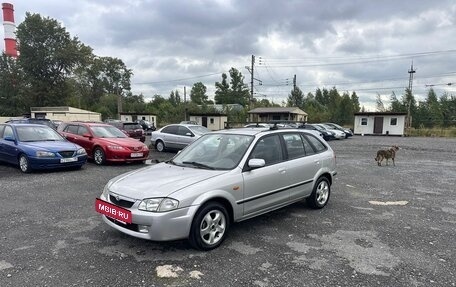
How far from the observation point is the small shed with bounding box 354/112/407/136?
37.8 m

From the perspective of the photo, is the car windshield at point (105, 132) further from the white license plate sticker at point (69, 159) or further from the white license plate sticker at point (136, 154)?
the white license plate sticker at point (69, 159)

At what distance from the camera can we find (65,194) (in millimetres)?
6594

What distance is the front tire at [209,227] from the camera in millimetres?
3773

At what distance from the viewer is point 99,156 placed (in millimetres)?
10594

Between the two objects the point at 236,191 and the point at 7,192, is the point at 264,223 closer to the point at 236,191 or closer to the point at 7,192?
the point at 236,191

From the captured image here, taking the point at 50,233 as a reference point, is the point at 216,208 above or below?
above

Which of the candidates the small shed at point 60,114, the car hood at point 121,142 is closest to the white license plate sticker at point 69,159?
the car hood at point 121,142

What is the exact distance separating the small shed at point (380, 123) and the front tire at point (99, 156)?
36.5 metres

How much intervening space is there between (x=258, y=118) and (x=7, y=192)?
4257 cm

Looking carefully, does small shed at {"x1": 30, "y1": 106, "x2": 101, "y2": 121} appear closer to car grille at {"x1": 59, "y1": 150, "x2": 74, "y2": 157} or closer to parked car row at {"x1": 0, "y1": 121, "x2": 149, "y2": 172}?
parked car row at {"x1": 0, "y1": 121, "x2": 149, "y2": 172}

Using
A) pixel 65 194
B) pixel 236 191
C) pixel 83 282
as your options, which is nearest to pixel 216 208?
pixel 236 191

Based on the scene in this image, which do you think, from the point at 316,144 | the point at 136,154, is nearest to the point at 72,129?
the point at 136,154

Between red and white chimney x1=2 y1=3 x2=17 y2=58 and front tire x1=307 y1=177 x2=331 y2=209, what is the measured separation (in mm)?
67812

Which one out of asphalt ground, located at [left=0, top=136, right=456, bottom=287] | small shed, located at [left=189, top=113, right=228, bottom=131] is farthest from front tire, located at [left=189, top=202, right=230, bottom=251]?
small shed, located at [left=189, top=113, right=228, bottom=131]
